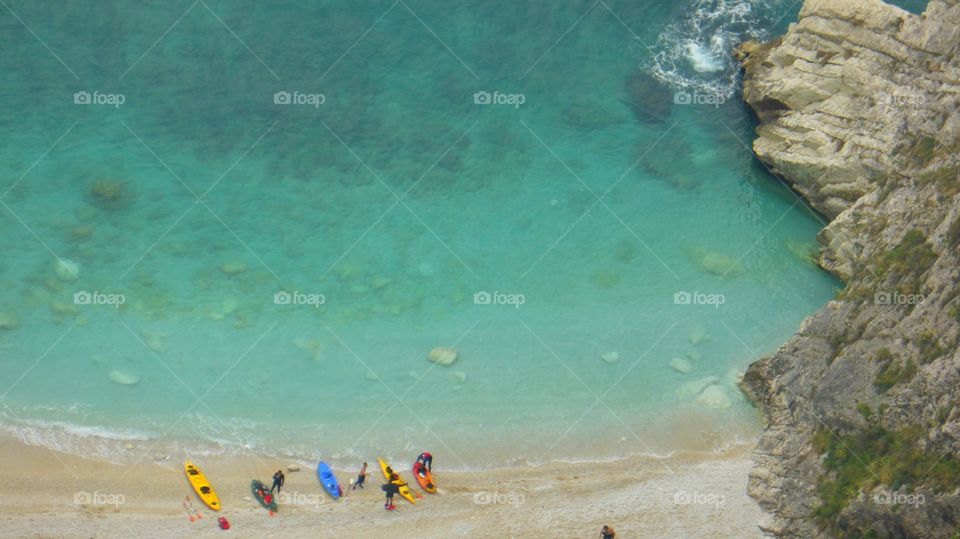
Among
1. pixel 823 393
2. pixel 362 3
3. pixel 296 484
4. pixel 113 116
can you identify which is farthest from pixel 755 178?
pixel 113 116

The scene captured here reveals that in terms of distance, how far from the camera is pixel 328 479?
2208 inches

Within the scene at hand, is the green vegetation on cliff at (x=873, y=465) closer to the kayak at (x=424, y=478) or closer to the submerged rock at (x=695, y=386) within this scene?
the submerged rock at (x=695, y=386)

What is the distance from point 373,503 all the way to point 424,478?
2421mm

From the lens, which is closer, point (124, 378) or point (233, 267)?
point (124, 378)

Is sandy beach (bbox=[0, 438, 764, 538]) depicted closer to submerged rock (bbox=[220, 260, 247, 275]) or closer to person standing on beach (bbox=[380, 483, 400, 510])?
person standing on beach (bbox=[380, 483, 400, 510])

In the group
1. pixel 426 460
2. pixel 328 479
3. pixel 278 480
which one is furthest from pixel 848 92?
pixel 278 480

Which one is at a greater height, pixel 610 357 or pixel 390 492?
pixel 390 492

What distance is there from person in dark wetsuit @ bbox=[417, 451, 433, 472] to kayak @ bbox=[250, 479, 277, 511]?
21.1 feet

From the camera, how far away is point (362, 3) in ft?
242

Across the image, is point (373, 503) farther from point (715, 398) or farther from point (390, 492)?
point (715, 398)

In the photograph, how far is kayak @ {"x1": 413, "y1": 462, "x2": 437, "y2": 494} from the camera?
56.1 meters

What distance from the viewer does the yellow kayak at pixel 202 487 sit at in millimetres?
54719

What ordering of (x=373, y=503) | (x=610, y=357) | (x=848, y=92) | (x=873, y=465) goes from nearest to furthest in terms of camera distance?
1. (x=873, y=465)
2. (x=373, y=503)
3. (x=610, y=357)
4. (x=848, y=92)

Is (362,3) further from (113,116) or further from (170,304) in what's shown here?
(170,304)
